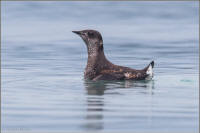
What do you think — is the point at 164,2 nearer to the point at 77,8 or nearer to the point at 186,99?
the point at 77,8

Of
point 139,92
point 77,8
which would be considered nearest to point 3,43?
point 139,92

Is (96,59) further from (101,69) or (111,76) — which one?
(111,76)

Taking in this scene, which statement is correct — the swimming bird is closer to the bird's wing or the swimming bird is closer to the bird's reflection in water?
the bird's wing

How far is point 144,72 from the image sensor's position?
49.5 feet

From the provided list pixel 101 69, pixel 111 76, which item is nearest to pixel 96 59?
pixel 101 69

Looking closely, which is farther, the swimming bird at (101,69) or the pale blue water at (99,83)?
the swimming bird at (101,69)

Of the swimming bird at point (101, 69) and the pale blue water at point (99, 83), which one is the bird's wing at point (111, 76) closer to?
the swimming bird at point (101, 69)

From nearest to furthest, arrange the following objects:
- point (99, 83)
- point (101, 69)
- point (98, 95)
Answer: point (98, 95) → point (99, 83) → point (101, 69)

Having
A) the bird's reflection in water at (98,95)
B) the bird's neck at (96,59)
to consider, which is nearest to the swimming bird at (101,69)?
the bird's neck at (96,59)

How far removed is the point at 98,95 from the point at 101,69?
2.52m

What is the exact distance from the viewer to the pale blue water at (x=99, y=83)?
10359 mm

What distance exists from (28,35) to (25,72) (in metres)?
16.7

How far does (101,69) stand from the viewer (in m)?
15.4

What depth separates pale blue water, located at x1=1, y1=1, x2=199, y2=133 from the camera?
1036 centimetres
